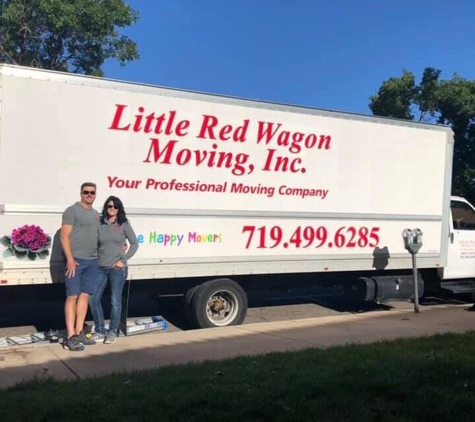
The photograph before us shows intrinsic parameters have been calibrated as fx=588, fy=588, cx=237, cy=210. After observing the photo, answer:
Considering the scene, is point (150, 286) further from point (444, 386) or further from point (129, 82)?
point (444, 386)

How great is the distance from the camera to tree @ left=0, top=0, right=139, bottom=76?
15.6 m

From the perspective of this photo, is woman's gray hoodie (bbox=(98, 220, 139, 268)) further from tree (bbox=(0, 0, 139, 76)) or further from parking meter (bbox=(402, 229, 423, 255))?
tree (bbox=(0, 0, 139, 76))

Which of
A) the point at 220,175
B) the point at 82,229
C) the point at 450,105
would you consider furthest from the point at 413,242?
the point at 450,105

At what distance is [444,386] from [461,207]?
22.5ft

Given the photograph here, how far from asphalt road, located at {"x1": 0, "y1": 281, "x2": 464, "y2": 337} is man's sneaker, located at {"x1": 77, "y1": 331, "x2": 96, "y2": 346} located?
0.82 m

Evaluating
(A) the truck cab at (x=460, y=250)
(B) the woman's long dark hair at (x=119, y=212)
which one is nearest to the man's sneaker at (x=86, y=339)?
(B) the woman's long dark hair at (x=119, y=212)

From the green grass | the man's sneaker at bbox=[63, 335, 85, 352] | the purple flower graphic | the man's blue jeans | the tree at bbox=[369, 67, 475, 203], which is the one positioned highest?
the tree at bbox=[369, 67, 475, 203]

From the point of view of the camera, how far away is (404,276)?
33.7ft

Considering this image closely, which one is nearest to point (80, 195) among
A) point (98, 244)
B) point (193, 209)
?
point (98, 244)

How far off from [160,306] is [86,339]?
7.93 ft

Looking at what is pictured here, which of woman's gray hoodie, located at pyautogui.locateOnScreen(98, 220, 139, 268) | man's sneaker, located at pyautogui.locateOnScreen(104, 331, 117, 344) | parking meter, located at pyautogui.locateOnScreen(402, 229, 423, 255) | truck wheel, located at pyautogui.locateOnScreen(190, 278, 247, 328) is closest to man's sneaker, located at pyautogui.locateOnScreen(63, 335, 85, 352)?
man's sneaker, located at pyautogui.locateOnScreen(104, 331, 117, 344)

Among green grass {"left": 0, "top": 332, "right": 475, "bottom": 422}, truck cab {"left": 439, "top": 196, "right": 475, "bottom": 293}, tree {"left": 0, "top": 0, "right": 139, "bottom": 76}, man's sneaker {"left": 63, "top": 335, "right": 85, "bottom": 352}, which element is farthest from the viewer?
tree {"left": 0, "top": 0, "right": 139, "bottom": 76}

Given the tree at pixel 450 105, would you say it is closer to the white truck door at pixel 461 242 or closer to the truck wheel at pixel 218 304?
the white truck door at pixel 461 242

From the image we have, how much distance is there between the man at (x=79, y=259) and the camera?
6824mm
